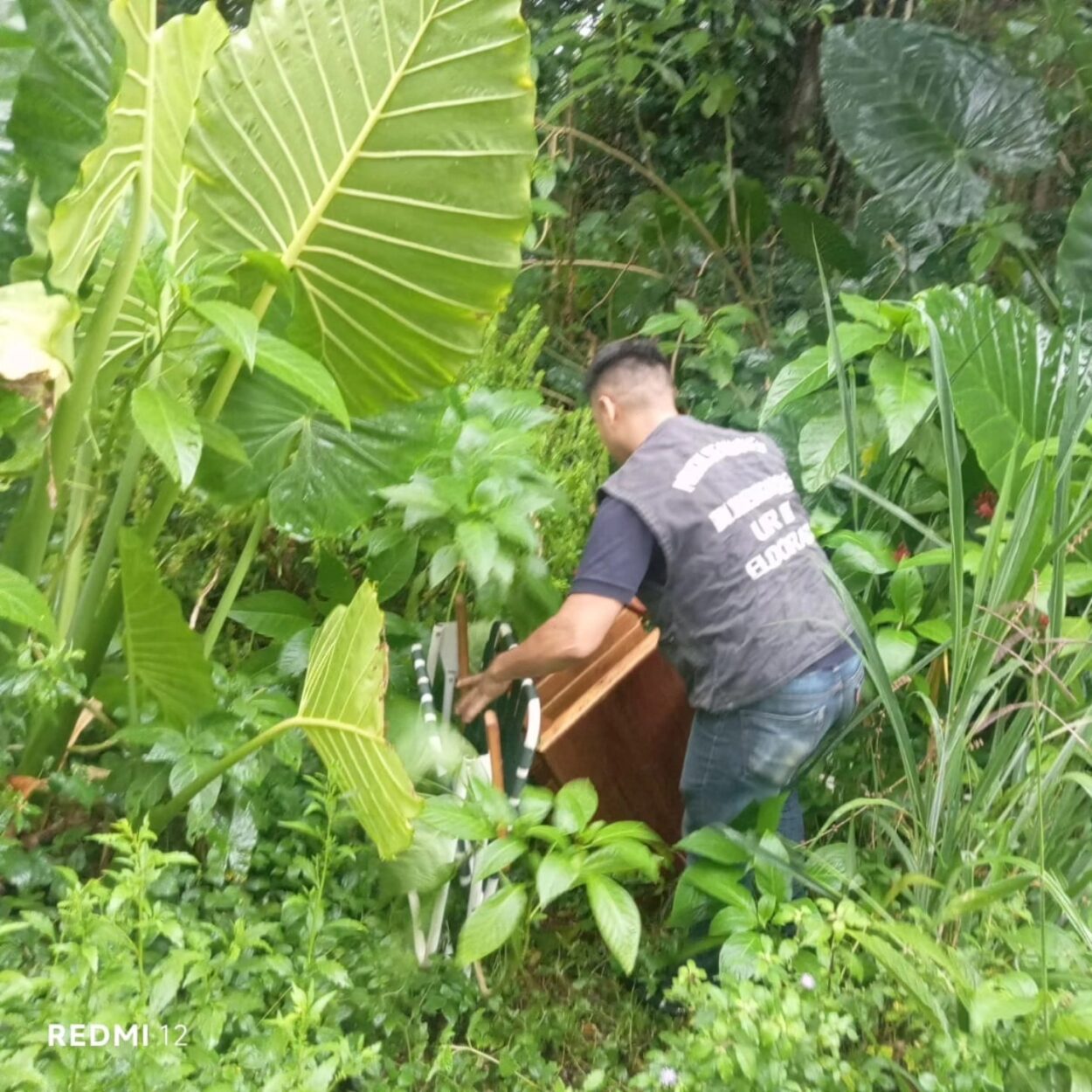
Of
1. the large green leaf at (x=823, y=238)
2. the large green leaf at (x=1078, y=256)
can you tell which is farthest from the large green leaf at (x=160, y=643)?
the large green leaf at (x=823, y=238)

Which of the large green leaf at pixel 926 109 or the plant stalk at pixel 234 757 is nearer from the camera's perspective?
the plant stalk at pixel 234 757

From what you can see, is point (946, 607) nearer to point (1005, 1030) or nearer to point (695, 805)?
point (695, 805)

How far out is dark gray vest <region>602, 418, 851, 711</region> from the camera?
4.19 feet

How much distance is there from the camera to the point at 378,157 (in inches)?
47.1

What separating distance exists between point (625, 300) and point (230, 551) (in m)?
1.41

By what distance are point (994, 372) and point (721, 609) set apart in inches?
28.2

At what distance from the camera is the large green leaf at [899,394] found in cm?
147

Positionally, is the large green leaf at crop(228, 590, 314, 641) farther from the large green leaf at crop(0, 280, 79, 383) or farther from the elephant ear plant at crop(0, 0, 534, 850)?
the large green leaf at crop(0, 280, 79, 383)

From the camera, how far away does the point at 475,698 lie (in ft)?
4.23

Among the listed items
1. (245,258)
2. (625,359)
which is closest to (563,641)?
(625,359)

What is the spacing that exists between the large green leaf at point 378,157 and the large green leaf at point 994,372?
79 cm

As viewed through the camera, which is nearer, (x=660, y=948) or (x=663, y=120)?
(x=660, y=948)

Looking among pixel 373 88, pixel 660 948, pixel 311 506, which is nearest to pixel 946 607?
pixel 660 948

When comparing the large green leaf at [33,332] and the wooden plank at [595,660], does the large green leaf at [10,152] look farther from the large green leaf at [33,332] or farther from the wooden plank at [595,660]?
the wooden plank at [595,660]
